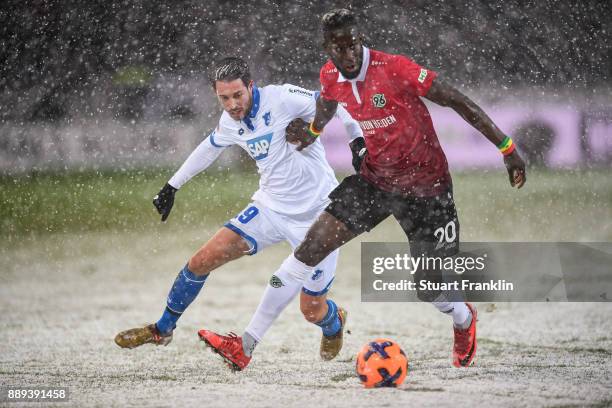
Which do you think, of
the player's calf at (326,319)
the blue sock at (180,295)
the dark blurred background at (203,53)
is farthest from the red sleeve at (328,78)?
the dark blurred background at (203,53)

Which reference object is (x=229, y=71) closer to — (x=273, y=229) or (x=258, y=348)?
(x=273, y=229)

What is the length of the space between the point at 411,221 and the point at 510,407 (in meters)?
1.40

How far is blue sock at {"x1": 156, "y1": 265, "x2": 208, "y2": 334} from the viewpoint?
5668mm

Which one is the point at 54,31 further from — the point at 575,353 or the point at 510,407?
the point at 510,407

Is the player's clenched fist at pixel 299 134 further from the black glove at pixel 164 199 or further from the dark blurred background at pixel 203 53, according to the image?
the dark blurred background at pixel 203 53

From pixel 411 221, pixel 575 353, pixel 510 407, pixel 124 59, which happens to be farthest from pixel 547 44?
pixel 510 407

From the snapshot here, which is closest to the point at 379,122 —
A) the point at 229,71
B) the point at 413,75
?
the point at 413,75

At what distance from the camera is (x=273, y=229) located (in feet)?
18.3

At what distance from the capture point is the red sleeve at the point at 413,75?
4.64 meters

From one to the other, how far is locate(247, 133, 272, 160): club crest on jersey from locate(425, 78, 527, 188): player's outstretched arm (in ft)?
4.34

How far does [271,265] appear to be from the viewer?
11.6 m

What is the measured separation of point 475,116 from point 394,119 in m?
0.51

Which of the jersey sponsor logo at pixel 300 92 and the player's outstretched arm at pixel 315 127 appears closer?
the player's outstretched arm at pixel 315 127

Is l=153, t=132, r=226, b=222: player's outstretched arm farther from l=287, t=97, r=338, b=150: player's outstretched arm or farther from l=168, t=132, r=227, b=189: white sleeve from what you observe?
l=287, t=97, r=338, b=150: player's outstretched arm
